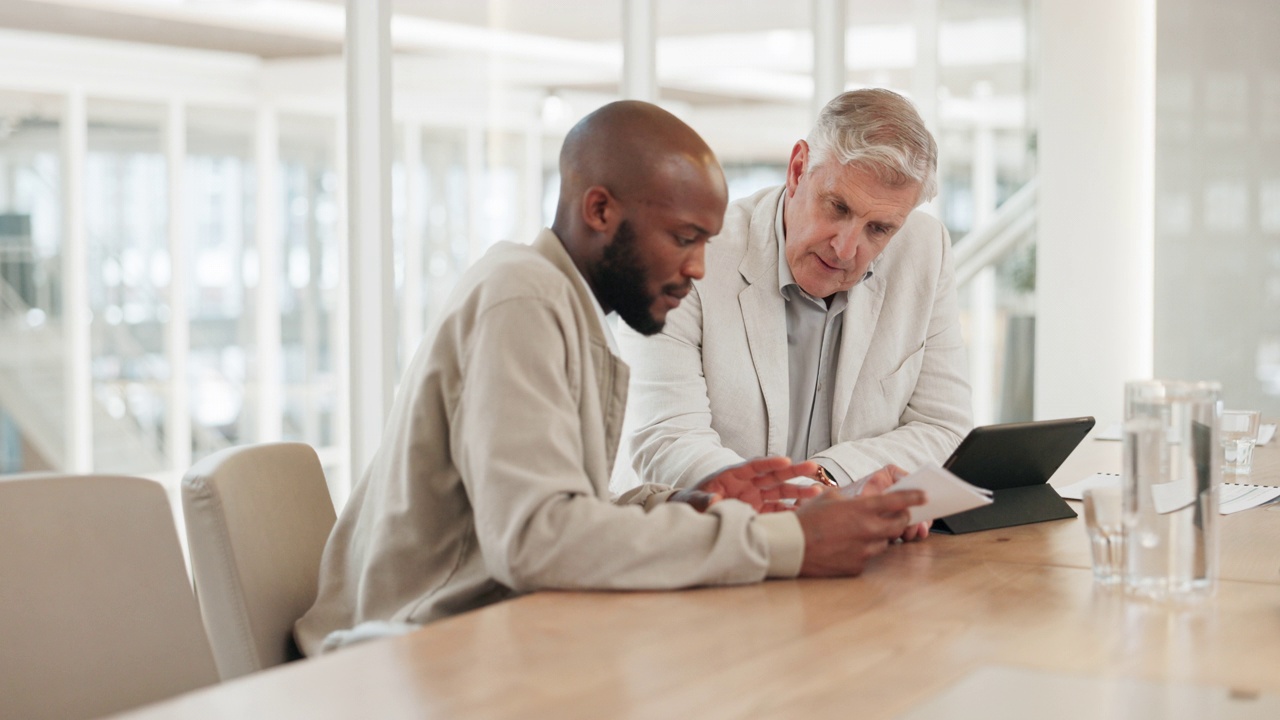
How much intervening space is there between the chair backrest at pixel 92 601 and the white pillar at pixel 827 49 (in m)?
3.83

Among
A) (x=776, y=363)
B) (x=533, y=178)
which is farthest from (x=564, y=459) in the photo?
(x=533, y=178)

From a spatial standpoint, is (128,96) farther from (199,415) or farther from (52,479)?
(52,479)

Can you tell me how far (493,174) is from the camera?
3.65m

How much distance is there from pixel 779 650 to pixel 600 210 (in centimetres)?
64

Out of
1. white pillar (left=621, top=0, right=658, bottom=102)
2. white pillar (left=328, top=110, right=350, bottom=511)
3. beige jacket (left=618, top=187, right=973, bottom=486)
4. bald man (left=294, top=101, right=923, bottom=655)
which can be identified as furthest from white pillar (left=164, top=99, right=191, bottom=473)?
bald man (left=294, top=101, right=923, bottom=655)

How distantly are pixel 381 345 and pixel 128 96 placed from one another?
0.84 meters

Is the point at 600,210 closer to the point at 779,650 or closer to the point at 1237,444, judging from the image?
the point at 779,650

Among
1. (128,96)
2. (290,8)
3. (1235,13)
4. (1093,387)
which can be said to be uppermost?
(1235,13)

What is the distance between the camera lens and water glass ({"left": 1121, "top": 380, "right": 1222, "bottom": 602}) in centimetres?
138

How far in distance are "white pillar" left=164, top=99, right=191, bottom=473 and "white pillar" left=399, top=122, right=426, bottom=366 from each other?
55 cm

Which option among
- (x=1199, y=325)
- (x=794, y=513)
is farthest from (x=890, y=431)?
(x=1199, y=325)

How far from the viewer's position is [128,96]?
9.95 feet

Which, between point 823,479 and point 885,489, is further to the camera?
point 823,479

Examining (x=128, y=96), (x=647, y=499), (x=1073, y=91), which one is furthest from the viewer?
(x=1073, y=91)
